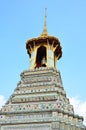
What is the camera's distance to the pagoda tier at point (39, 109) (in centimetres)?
3064

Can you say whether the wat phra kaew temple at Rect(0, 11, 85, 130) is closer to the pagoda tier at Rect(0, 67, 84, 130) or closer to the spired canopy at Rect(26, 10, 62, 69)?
the pagoda tier at Rect(0, 67, 84, 130)

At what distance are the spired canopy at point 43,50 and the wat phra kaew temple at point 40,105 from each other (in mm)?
312

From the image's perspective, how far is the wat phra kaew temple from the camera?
30.7 meters

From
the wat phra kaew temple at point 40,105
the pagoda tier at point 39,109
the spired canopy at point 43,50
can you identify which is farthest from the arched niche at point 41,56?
the pagoda tier at point 39,109

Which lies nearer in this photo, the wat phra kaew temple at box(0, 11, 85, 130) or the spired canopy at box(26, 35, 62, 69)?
the wat phra kaew temple at box(0, 11, 85, 130)

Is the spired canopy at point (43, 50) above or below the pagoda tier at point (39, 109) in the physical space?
above

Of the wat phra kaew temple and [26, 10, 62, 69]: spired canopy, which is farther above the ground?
[26, 10, 62, 69]: spired canopy

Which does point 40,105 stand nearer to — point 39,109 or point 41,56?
point 39,109

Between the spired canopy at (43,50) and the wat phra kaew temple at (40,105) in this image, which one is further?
the spired canopy at (43,50)

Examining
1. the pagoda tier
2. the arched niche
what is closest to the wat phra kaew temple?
the pagoda tier

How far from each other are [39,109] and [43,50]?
1594cm

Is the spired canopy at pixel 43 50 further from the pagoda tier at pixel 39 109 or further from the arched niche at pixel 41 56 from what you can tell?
the pagoda tier at pixel 39 109

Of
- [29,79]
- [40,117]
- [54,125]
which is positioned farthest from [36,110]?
[29,79]

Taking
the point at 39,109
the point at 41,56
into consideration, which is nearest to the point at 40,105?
the point at 39,109
